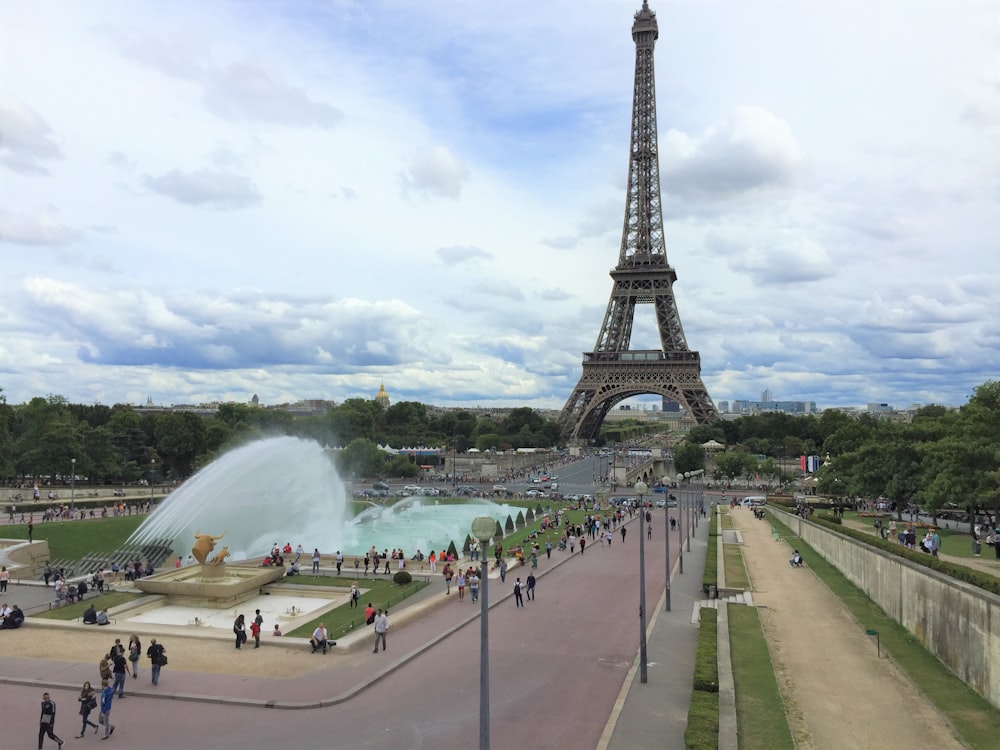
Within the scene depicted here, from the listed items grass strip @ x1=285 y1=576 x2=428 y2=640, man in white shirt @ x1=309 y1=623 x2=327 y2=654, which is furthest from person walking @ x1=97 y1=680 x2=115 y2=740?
grass strip @ x1=285 y1=576 x2=428 y2=640

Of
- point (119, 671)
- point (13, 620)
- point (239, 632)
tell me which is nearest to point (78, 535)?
point (13, 620)

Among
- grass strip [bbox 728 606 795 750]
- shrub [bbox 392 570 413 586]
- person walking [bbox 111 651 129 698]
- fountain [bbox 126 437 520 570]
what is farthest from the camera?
fountain [bbox 126 437 520 570]

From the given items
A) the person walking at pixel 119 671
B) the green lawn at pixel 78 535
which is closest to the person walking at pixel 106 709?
the person walking at pixel 119 671

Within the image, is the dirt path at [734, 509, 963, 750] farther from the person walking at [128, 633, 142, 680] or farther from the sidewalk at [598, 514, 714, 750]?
the person walking at [128, 633, 142, 680]

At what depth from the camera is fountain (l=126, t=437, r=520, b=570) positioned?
137 ft

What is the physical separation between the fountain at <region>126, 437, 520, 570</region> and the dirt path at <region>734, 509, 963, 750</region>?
82.9ft

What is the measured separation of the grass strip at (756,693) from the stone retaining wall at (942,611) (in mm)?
4117

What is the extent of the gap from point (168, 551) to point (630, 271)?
259 feet

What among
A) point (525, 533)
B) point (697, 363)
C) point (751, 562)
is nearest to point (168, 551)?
point (525, 533)

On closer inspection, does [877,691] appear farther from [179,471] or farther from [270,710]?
[179,471]

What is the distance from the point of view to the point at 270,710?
643 inches

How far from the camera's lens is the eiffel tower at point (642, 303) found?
102188 mm

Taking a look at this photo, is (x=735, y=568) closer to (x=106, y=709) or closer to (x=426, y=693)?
(x=426, y=693)

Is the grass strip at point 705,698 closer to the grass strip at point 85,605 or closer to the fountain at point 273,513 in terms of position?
the grass strip at point 85,605
